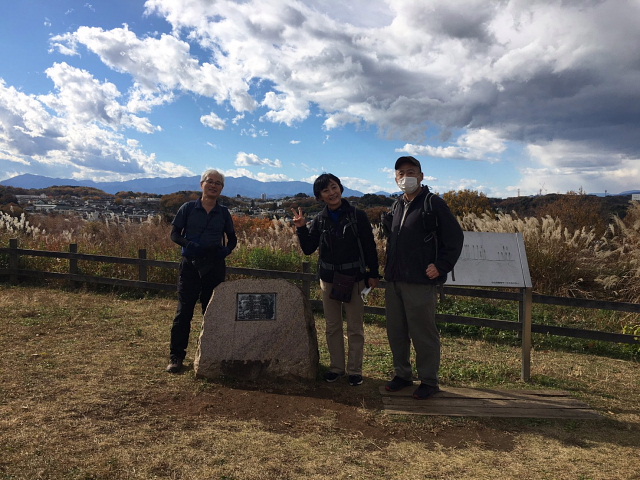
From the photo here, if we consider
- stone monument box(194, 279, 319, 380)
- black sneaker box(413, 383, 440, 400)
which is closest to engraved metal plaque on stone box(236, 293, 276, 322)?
stone monument box(194, 279, 319, 380)

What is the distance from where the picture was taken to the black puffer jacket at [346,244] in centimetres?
420

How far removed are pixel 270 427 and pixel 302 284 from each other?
13.7 feet

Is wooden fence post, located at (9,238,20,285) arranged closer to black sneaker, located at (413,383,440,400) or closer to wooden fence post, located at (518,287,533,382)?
black sneaker, located at (413,383,440,400)

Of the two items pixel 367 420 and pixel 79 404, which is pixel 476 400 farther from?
pixel 79 404

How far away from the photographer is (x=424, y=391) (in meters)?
4.07

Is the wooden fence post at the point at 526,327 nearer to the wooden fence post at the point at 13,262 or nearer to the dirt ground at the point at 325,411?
the dirt ground at the point at 325,411

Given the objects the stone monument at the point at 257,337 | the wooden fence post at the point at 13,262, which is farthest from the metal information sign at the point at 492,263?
the wooden fence post at the point at 13,262

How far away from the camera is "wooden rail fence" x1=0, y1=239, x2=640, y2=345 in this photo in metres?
5.21

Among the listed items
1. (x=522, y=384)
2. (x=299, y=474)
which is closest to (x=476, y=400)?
(x=522, y=384)

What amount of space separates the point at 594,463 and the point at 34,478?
3.51 meters

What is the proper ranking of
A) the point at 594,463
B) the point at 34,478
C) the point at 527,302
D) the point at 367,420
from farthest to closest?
1. the point at 527,302
2. the point at 367,420
3. the point at 594,463
4. the point at 34,478

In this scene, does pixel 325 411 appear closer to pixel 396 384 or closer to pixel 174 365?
pixel 396 384

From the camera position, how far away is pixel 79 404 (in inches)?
147

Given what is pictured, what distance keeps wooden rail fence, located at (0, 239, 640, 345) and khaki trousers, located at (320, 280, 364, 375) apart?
186cm
